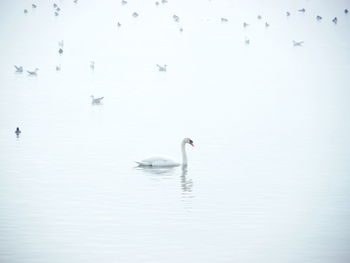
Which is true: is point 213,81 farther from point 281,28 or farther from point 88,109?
point 281,28

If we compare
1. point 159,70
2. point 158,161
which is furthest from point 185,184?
point 159,70

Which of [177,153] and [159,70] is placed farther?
[159,70]

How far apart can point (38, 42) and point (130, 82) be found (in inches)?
1063

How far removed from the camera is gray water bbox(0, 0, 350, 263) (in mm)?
19734

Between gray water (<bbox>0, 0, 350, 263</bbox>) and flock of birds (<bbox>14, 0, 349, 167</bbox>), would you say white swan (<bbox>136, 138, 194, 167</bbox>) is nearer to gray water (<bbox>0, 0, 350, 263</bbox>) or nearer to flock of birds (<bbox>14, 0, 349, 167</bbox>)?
flock of birds (<bbox>14, 0, 349, 167</bbox>)

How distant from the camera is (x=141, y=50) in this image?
68.4 metres

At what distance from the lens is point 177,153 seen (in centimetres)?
3053

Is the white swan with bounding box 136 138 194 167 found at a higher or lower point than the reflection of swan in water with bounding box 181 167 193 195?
higher

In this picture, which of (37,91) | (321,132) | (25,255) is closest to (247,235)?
(25,255)

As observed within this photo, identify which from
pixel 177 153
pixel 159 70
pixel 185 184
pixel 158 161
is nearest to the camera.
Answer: pixel 185 184

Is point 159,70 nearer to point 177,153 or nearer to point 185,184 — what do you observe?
point 177,153

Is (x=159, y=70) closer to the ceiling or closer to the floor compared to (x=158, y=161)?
closer to the ceiling

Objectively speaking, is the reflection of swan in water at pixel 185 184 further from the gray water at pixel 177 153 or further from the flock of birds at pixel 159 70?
the flock of birds at pixel 159 70

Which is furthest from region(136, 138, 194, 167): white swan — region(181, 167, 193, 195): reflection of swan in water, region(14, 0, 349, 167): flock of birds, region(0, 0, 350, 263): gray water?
region(181, 167, 193, 195): reflection of swan in water
